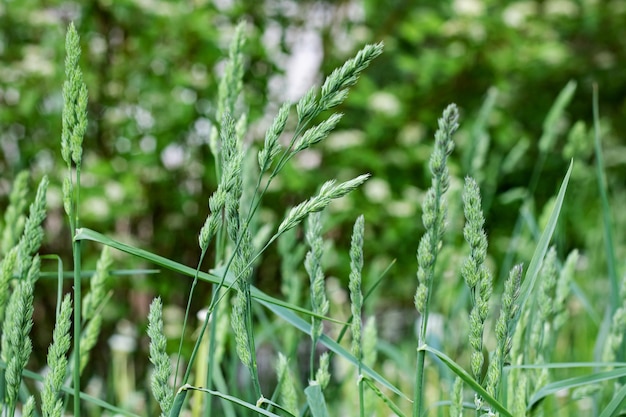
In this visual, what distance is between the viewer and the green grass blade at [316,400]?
53cm

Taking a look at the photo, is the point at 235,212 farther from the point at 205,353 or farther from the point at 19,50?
the point at 19,50

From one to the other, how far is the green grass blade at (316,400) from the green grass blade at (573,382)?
232 mm

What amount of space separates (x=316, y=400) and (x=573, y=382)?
0.27 meters

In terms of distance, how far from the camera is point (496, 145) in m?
3.71

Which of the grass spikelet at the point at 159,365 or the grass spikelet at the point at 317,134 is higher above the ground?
the grass spikelet at the point at 317,134

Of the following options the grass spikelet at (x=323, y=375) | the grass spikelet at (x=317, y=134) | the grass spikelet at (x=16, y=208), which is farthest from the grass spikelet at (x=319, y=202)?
the grass spikelet at (x=16, y=208)

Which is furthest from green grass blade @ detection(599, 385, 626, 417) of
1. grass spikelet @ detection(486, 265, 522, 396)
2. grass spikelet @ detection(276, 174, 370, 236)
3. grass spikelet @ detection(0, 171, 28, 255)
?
grass spikelet @ detection(0, 171, 28, 255)

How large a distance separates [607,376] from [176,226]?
2563 mm

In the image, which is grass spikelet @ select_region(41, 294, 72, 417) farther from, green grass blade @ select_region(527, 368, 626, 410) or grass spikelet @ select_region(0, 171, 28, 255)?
green grass blade @ select_region(527, 368, 626, 410)

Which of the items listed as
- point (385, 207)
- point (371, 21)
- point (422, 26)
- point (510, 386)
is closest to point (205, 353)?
point (510, 386)

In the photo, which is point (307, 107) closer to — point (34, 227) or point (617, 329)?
point (34, 227)

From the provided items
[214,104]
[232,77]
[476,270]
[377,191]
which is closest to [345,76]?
[476,270]

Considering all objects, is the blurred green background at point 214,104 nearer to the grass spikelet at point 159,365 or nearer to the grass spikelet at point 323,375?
the grass spikelet at point 323,375

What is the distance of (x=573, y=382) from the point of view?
2.10 ft
